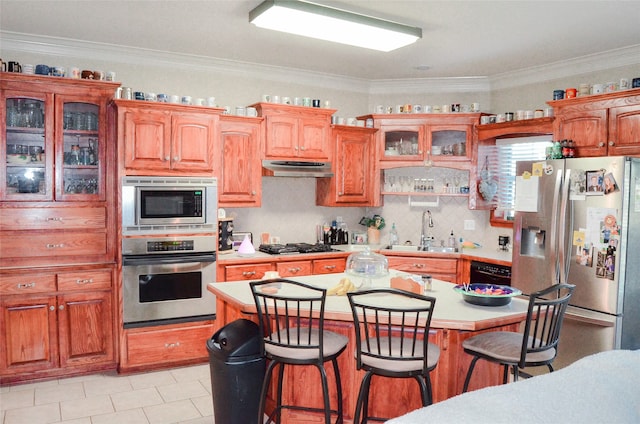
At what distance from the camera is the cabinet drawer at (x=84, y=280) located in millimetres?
4148

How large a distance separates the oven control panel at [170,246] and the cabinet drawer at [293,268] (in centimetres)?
84

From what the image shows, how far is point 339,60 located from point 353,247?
1.91 m

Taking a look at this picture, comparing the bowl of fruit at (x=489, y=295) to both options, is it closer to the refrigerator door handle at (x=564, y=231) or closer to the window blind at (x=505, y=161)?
the refrigerator door handle at (x=564, y=231)

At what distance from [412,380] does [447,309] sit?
0.43m

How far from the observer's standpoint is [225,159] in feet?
16.0

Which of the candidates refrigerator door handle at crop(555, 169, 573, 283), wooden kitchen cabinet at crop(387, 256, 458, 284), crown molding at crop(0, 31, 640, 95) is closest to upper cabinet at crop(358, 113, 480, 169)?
crown molding at crop(0, 31, 640, 95)

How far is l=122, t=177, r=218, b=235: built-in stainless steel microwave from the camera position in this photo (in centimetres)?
427

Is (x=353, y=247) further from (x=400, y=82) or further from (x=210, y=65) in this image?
(x=210, y=65)

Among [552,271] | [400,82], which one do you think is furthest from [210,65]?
[552,271]

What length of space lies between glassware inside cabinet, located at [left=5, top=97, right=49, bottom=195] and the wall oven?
856 mm

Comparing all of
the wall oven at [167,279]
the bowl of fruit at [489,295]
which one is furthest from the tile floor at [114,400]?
the bowl of fruit at [489,295]

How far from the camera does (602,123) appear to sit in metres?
4.25

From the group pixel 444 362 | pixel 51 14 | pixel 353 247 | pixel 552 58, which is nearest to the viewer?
pixel 444 362

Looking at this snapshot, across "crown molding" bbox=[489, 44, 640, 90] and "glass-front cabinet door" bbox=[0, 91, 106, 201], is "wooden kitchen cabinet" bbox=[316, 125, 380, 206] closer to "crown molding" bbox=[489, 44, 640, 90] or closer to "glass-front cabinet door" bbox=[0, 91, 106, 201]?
"crown molding" bbox=[489, 44, 640, 90]
